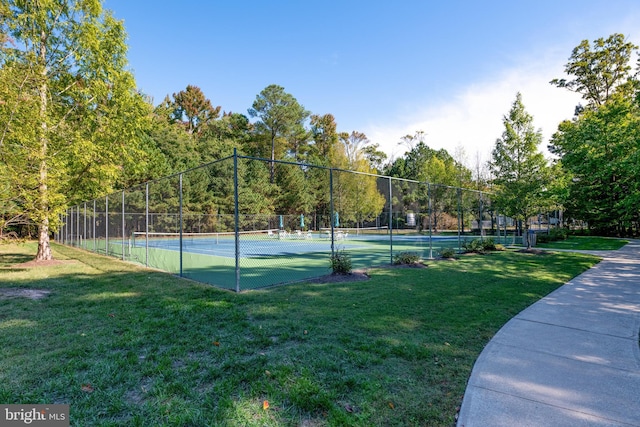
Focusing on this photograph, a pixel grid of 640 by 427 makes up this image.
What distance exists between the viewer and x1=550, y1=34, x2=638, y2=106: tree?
1049 inches

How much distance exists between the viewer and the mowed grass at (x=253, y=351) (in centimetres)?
229

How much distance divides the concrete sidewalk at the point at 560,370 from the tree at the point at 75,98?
9862mm

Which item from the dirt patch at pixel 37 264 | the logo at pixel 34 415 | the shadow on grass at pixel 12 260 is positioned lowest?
the logo at pixel 34 415

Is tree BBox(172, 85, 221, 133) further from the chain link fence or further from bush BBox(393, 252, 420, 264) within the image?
bush BBox(393, 252, 420, 264)

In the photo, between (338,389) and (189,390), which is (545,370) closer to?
(338,389)

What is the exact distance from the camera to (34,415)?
2258 millimetres

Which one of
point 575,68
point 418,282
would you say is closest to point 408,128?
point 575,68

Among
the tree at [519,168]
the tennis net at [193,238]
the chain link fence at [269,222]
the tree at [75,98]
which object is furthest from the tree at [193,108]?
the tree at [519,168]

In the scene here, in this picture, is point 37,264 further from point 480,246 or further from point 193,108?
point 193,108

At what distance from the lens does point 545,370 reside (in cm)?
290

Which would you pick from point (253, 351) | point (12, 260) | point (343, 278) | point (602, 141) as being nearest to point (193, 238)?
point (12, 260)

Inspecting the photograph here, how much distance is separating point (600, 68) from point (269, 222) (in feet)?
99.4

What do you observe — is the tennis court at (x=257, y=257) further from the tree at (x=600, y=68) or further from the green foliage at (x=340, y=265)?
the tree at (x=600, y=68)

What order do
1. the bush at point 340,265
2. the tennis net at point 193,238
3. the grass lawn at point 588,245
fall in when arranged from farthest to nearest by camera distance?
the tennis net at point 193,238 < the grass lawn at point 588,245 < the bush at point 340,265
